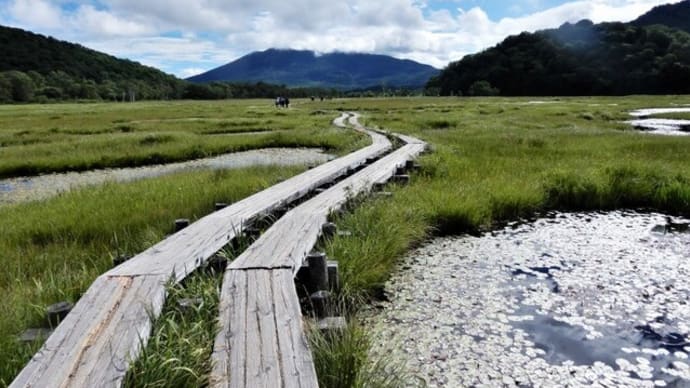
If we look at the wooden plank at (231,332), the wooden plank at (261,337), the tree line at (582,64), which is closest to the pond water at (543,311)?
the wooden plank at (261,337)

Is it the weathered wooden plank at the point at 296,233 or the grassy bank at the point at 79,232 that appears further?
the weathered wooden plank at the point at 296,233

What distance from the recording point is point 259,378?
8.25 ft

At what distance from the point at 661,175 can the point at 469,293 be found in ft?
22.9

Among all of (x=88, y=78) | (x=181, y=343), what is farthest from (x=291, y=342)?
(x=88, y=78)

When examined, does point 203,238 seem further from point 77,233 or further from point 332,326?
point 77,233

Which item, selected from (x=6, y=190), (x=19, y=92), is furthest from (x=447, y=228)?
(x=19, y=92)

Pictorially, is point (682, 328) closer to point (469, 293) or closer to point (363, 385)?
point (469, 293)

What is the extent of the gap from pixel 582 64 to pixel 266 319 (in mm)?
121803

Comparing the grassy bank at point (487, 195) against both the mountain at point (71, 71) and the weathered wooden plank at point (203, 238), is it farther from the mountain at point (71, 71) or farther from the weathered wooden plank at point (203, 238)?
the mountain at point (71, 71)

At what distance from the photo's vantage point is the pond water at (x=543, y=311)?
12.1ft

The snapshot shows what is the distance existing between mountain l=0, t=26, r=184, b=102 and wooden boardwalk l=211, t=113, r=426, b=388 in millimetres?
149328

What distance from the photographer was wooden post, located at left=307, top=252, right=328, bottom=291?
4.20 meters

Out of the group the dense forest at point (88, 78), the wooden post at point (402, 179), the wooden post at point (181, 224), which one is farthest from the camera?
→ the dense forest at point (88, 78)

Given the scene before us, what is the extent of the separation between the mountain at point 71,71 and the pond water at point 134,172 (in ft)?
447
